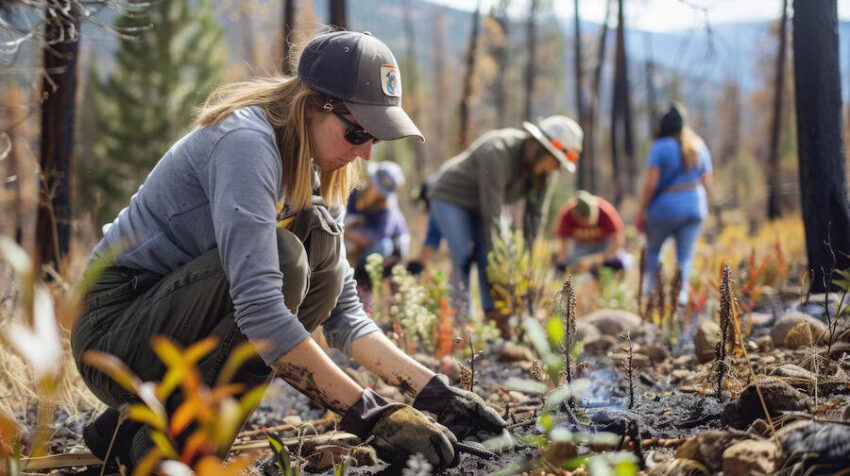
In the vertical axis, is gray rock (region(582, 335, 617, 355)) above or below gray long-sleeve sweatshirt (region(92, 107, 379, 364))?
below

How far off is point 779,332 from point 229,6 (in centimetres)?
1459

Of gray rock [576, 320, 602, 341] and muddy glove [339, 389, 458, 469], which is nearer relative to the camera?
muddy glove [339, 389, 458, 469]

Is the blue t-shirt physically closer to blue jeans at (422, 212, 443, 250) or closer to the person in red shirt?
the person in red shirt

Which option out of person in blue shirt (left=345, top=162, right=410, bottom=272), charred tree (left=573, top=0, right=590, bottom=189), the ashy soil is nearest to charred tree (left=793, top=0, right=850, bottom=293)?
the ashy soil

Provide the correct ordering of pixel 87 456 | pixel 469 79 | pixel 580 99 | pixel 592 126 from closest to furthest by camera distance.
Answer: pixel 87 456, pixel 469 79, pixel 592 126, pixel 580 99

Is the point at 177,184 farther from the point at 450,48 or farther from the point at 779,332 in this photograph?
the point at 450,48

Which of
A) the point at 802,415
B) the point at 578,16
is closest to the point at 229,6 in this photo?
the point at 578,16

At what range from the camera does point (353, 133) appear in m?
2.10

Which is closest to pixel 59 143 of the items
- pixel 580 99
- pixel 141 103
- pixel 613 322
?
pixel 613 322

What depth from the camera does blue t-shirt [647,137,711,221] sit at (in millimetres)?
5320

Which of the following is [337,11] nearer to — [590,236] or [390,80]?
[590,236]

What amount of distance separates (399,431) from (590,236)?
4.97 metres

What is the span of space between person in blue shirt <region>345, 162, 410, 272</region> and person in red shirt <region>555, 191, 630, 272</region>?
1618mm

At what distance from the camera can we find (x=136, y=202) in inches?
85.7
